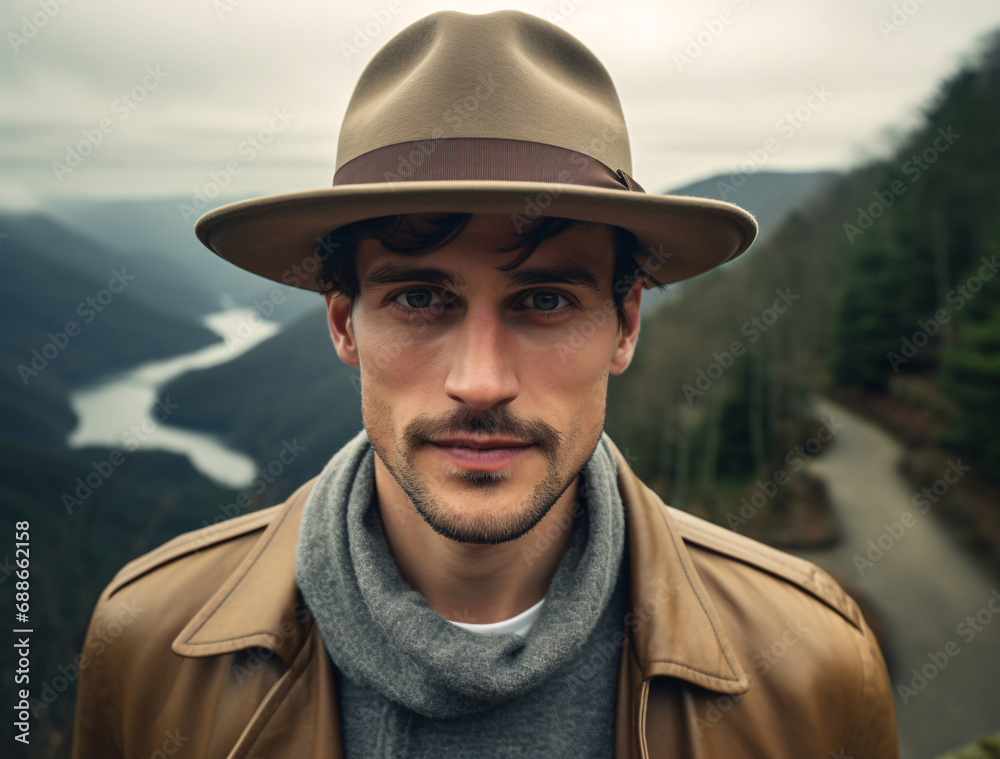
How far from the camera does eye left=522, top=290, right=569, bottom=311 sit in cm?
167

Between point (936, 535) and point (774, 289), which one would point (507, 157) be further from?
point (774, 289)

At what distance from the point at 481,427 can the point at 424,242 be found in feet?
1.76

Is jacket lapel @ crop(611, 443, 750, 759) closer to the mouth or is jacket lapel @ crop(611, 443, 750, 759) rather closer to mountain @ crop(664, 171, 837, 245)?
the mouth

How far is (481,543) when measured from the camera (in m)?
1.63

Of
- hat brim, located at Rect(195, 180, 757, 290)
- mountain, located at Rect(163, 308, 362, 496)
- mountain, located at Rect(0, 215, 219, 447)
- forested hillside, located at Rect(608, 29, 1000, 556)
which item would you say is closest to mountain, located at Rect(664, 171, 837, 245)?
forested hillside, located at Rect(608, 29, 1000, 556)

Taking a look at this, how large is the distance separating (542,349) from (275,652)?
1.17m

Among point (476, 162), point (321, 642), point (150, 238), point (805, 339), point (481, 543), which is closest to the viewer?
point (476, 162)

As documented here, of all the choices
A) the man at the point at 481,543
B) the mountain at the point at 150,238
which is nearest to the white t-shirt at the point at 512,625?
the man at the point at 481,543

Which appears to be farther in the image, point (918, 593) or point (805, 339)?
point (805, 339)

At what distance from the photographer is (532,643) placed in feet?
5.44

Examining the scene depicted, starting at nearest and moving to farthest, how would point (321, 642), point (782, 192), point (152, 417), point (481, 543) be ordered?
point (481, 543), point (321, 642), point (152, 417), point (782, 192)

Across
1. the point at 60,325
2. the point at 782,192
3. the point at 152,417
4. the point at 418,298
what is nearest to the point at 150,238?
the point at 60,325

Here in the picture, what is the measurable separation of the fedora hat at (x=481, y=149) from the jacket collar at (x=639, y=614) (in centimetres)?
100

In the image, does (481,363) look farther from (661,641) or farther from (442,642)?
(661,641)
